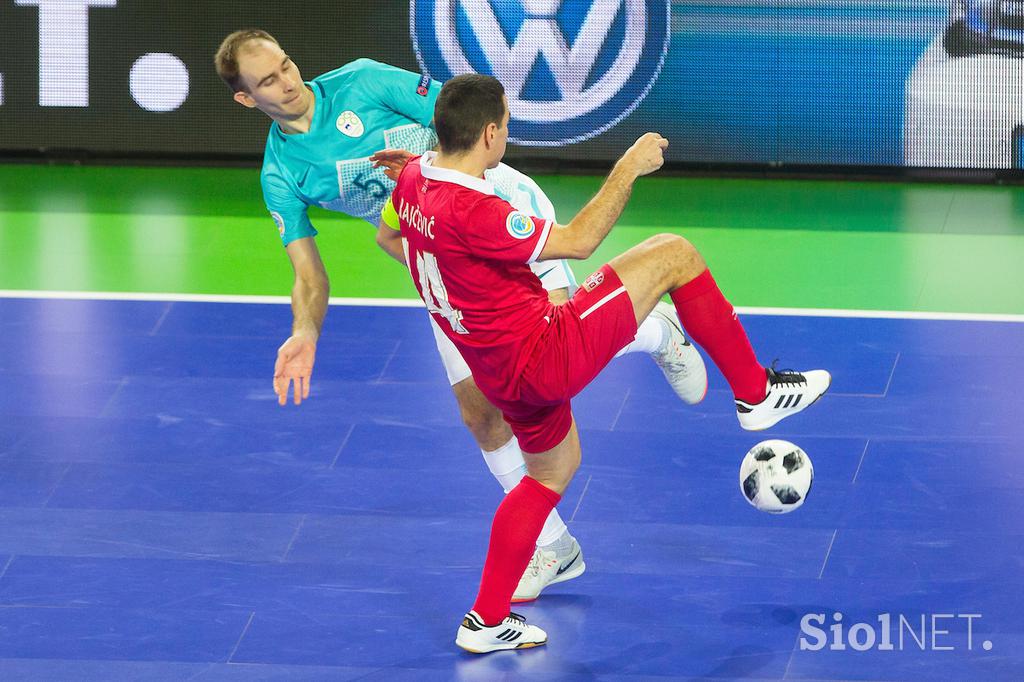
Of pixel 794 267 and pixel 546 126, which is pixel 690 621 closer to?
pixel 794 267

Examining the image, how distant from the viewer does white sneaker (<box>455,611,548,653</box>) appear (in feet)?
18.1

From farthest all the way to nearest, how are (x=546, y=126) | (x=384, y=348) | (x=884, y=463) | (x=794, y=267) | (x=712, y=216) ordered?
(x=546, y=126), (x=712, y=216), (x=794, y=267), (x=384, y=348), (x=884, y=463)

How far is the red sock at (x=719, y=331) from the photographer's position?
17.9 feet

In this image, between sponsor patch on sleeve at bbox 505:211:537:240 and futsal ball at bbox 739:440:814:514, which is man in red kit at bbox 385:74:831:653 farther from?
futsal ball at bbox 739:440:814:514

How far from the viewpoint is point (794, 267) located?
10.1 m

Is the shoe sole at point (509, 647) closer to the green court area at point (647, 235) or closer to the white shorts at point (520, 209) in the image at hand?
the white shorts at point (520, 209)

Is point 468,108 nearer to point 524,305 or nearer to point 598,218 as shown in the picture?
point 598,218

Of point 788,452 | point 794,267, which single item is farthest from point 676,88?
point 788,452

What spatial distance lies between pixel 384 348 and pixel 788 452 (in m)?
3.43

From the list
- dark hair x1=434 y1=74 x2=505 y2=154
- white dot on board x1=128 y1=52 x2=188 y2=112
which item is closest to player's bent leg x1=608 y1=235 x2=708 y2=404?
dark hair x1=434 y1=74 x2=505 y2=154

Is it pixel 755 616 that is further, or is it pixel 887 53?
pixel 887 53

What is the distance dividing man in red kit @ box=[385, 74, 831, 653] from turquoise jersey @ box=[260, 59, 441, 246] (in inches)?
41.2

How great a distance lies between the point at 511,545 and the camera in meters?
5.46

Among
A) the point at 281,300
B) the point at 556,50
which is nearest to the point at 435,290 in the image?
the point at 281,300
